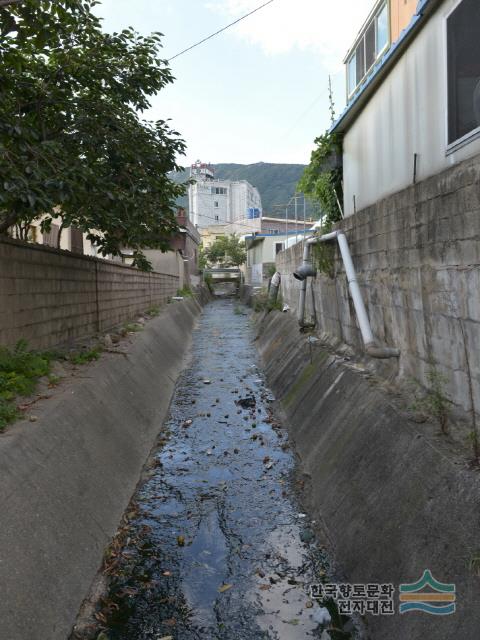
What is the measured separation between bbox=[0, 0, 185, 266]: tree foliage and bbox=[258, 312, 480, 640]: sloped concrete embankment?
466cm

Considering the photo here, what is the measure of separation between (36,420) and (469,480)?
4.23 metres

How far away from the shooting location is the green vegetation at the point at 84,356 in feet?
29.4

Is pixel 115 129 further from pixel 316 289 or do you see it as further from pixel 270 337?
pixel 270 337

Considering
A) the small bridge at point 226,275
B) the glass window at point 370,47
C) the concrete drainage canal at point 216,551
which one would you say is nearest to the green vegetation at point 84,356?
the concrete drainage canal at point 216,551

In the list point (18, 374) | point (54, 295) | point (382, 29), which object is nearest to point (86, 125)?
point (54, 295)

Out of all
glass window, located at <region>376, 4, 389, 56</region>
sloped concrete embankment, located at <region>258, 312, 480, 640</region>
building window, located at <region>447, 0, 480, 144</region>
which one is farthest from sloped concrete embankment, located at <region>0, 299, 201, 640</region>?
glass window, located at <region>376, 4, 389, 56</region>

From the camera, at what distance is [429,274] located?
5441 millimetres

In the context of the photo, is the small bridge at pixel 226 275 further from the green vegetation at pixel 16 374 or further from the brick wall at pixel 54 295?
the green vegetation at pixel 16 374

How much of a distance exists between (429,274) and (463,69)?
6.94ft

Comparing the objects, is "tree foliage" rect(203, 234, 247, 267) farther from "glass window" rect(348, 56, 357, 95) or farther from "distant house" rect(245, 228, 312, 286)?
"glass window" rect(348, 56, 357, 95)

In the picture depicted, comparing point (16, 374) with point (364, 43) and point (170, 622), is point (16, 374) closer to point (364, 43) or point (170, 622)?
point (170, 622)

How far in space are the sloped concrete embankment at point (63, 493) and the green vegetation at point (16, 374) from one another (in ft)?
0.83

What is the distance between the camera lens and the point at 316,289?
40.7 ft

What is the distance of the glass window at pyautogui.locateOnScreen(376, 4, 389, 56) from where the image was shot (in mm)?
9531
